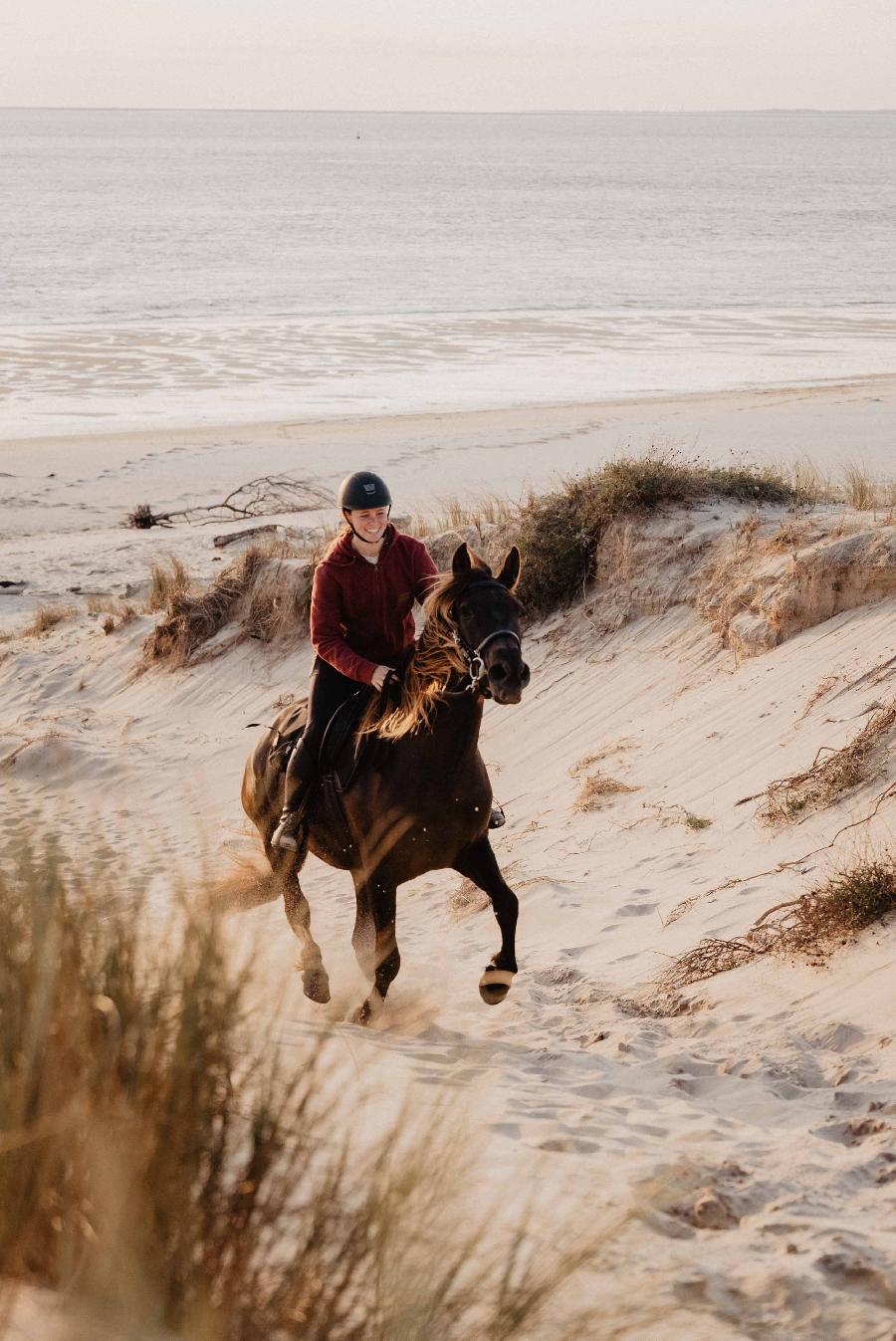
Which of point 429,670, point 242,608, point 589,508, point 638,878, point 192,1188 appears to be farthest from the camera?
point 242,608

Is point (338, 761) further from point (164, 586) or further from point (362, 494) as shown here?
point (164, 586)

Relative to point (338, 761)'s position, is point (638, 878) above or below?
below

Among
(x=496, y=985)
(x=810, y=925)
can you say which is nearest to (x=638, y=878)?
(x=810, y=925)

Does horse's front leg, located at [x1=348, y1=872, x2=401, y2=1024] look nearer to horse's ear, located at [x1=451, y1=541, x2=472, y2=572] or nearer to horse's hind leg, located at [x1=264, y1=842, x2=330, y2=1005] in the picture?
horse's hind leg, located at [x1=264, y1=842, x2=330, y2=1005]

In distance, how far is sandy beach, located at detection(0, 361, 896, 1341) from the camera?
426 centimetres

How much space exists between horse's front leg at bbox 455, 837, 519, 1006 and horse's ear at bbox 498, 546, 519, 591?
4.44 ft

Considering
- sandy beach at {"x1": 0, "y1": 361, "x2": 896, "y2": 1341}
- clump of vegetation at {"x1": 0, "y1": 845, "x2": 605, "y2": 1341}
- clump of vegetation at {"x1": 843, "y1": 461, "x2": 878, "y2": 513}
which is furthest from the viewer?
clump of vegetation at {"x1": 843, "y1": 461, "x2": 878, "y2": 513}

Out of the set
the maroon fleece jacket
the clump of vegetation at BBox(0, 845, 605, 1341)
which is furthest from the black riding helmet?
the clump of vegetation at BBox(0, 845, 605, 1341)

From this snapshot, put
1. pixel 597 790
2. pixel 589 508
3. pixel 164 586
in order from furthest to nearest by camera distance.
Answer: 1. pixel 164 586
2. pixel 589 508
3. pixel 597 790

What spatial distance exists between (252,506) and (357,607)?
51.9ft

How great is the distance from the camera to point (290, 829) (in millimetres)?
7008

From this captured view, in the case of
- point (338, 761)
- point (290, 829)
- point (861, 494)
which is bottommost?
point (290, 829)

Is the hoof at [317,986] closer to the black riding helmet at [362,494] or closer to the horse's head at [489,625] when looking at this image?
the horse's head at [489,625]

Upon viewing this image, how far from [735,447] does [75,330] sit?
29477 millimetres
